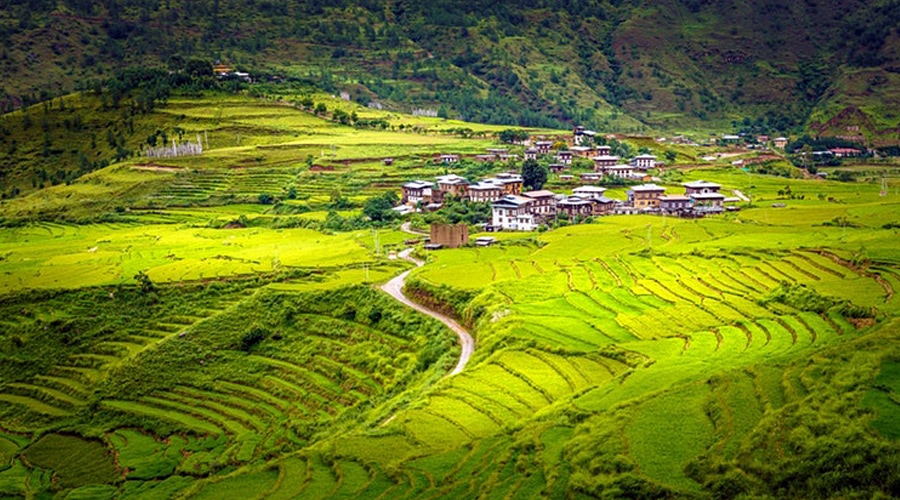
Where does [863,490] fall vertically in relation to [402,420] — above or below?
above

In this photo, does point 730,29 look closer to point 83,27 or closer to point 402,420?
point 83,27

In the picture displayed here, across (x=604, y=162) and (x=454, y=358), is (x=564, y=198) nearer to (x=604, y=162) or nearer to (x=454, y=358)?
(x=604, y=162)

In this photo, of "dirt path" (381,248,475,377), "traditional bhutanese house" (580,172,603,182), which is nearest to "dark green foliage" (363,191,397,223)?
"dirt path" (381,248,475,377)

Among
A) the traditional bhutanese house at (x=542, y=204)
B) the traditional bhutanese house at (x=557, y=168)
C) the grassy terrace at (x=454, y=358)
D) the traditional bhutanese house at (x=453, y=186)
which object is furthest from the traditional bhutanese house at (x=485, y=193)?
the traditional bhutanese house at (x=557, y=168)

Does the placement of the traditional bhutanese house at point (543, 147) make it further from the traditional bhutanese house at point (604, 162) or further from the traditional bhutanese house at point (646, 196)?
the traditional bhutanese house at point (646, 196)

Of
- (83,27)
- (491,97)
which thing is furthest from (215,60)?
(491,97)

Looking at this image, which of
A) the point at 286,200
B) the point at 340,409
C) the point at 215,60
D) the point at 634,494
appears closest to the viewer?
the point at 634,494
